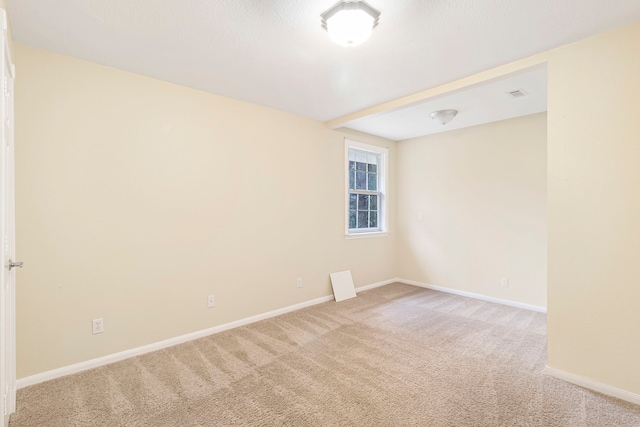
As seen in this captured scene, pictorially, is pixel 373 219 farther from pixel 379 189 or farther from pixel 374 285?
pixel 374 285

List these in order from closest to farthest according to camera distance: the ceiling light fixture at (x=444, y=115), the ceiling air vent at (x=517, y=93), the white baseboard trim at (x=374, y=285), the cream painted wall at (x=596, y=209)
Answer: the cream painted wall at (x=596, y=209), the ceiling air vent at (x=517, y=93), the ceiling light fixture at (x=444, y=115), the white baseboard trim at (x=374, y=285)

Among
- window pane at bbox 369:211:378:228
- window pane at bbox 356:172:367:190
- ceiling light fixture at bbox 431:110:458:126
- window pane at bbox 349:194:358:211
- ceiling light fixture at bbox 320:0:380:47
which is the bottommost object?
window pane at bbox 369:211:378:228

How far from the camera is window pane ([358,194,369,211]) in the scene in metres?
4.79

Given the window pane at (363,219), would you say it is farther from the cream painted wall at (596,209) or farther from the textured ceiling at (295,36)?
the cream painted wall at (596,209)

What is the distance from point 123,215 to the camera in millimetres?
2521

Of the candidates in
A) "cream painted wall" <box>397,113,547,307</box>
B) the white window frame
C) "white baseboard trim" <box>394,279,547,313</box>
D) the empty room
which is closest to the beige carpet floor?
the empty room

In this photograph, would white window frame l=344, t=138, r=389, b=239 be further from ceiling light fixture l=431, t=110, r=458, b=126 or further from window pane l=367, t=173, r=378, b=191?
ceiling light fixture l=431, t=110, r=458, b=126

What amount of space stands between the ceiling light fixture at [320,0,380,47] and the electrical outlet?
9.13 ft

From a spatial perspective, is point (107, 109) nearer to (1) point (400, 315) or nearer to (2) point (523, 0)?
(2) point (523, 0)

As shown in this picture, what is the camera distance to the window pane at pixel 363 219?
4.79 meters

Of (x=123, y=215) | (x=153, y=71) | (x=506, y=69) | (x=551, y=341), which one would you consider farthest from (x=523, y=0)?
(x=123, y=215)

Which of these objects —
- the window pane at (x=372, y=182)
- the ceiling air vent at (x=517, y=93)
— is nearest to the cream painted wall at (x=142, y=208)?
the window pane at (x=372, y=182)

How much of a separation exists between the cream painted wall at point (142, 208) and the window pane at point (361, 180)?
116cm

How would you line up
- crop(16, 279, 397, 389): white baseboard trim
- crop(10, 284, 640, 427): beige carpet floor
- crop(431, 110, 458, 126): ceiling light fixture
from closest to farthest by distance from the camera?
crop(10, 284, 640, 427): beige carpet floor → crop(16, 279, 397, 389): white baseboard trim → crop(431, 110, 458, 126): ceiling light fixture
